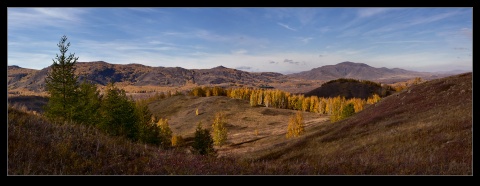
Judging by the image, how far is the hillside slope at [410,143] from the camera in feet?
28.9

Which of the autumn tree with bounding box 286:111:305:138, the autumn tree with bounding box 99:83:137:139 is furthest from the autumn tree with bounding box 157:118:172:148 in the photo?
the autumn tree with bounding box 286:111:305:138

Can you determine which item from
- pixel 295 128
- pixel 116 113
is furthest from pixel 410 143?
pixel 295 128

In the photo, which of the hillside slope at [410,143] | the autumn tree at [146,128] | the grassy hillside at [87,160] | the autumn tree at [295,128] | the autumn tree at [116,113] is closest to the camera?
the grassy hillside at [87,160]

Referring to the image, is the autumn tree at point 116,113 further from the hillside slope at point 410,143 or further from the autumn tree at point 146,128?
the hillside slope at point 410,143

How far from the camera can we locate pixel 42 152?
8242 mm

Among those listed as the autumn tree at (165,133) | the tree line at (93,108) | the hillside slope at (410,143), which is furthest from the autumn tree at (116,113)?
the hillside slope at (410,143)

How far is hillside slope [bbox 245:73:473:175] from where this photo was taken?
28.9 feet

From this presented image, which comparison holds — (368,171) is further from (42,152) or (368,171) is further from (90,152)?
(42,152)

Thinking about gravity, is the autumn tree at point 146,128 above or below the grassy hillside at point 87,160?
below
